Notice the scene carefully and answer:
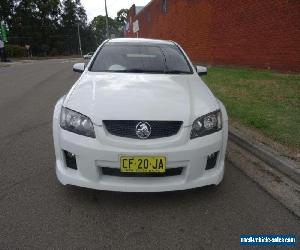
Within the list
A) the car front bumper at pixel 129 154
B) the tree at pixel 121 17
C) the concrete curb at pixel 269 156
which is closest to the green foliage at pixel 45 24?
the tree at pixel 121 17

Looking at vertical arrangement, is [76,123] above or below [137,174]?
above

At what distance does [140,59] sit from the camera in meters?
4.39

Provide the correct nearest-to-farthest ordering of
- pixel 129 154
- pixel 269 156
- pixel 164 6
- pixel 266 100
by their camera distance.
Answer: pixel 129 154 → pixel 269 156 → pixel 266 100 → pixel 164 6

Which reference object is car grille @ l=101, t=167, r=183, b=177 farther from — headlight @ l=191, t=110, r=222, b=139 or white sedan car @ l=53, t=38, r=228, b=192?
headlight @ l=191, t=110, r=222, b=139

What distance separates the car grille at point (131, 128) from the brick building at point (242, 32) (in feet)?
30.3

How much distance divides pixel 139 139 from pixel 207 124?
0.68 meters

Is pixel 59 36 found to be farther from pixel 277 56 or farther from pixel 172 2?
pixel 277 56

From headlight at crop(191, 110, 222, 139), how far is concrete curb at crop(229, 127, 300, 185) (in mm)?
1181

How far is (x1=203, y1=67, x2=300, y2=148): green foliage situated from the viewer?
5085 mm

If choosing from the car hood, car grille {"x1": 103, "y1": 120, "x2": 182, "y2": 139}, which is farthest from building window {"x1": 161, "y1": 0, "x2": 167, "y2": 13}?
car grille {"x1": 103, "y1": 120, "x2": 182, "y2": 139}

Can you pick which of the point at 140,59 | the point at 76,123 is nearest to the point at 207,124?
the point at 76,123

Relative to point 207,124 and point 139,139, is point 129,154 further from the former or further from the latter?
point 207,124

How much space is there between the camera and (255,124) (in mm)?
5355

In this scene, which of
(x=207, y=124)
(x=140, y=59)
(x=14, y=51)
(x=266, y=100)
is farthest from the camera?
(x=14, y=51)
